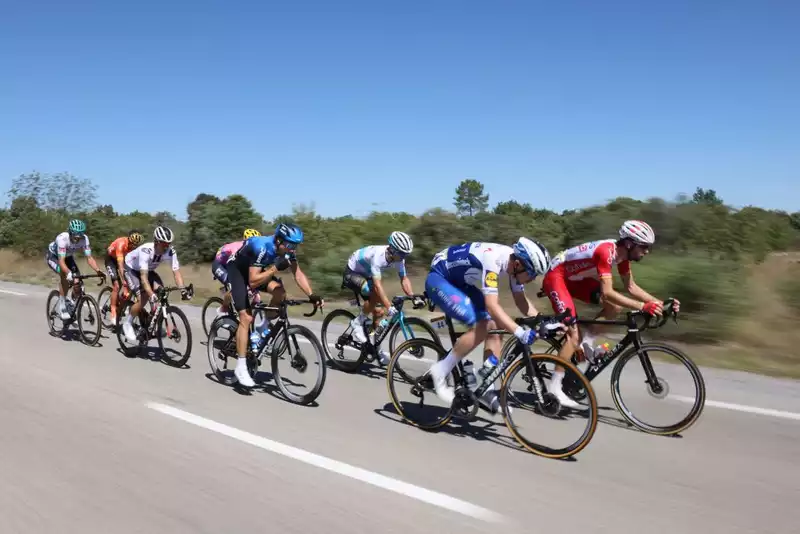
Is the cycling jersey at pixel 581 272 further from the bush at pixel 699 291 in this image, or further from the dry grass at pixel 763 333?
the bush at pixel 699 291

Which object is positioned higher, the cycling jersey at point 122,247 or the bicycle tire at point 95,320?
the cycling jersey at point 122,247

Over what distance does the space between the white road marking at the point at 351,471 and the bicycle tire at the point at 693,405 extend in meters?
2.34

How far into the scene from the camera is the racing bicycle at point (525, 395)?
4.71 metres

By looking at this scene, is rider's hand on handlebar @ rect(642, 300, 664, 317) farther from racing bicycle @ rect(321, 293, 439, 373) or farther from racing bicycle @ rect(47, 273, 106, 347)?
racing bicycle @ rect(47, 273, 106, 347)

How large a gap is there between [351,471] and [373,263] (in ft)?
11.9

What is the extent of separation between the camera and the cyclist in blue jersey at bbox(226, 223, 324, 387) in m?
→ 6.30

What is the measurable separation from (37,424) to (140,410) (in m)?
0.88

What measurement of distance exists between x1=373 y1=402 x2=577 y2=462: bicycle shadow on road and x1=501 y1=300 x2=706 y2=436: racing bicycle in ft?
3.62

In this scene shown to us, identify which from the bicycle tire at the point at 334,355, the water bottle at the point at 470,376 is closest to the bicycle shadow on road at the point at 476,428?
the water bottle at the point at 470,376

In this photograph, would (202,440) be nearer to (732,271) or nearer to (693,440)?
(693,440)

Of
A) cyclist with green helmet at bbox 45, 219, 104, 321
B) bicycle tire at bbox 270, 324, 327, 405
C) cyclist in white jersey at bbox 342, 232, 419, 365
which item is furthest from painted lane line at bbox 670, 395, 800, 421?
cyclist with green helmet at bbox 45, 219, 104, 321

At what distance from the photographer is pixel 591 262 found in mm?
6043

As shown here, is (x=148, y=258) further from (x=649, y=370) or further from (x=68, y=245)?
(x=649, y=370)

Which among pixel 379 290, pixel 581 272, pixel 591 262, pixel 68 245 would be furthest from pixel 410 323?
pixel 68 245
